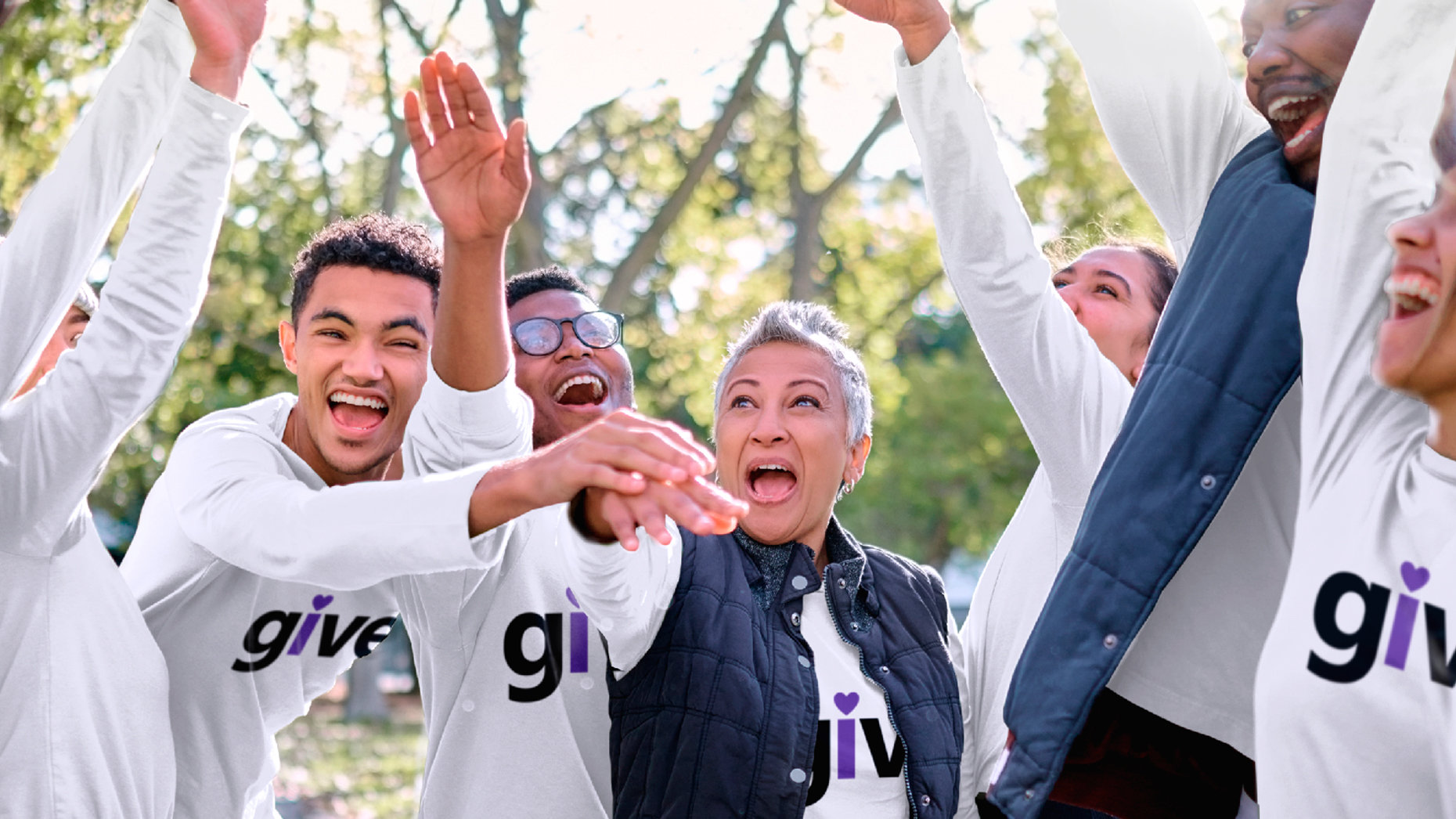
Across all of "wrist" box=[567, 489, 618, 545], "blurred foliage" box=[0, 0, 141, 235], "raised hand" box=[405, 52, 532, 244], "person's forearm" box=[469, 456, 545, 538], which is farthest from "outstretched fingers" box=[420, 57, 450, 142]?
"blurred foliage" box=[0, 0, 141, 235]

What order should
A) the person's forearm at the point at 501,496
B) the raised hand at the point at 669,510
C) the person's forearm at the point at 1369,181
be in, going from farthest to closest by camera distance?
the person's forearm at the point at 501,496
the raised hand at the point at 669,510
the person's forearm at the point at 1369,181

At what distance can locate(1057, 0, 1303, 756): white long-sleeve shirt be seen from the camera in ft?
7.96

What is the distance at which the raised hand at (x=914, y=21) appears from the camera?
9.03 feet

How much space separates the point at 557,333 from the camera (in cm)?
394

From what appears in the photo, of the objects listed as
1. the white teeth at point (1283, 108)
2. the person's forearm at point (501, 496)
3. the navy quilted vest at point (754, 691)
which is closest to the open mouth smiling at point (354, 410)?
the navy quilted vest at point (754, 691)

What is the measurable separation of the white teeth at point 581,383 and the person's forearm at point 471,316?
0.91 m

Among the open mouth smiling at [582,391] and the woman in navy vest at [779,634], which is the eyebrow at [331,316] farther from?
the woman in navy vest at [779,634]

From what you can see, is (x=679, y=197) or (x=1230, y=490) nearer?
(x=1230, y=490)

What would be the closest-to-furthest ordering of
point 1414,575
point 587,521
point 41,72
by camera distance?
point 1414,575
point 587,521
point 41,72

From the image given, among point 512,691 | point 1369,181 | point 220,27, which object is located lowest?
point 512,691

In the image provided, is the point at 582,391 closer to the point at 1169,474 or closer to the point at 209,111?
the point at 209,111

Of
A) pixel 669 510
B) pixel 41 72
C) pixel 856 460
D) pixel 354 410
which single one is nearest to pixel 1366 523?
pixel 669 510

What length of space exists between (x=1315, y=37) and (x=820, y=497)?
1.47m

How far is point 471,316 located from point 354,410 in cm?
81
